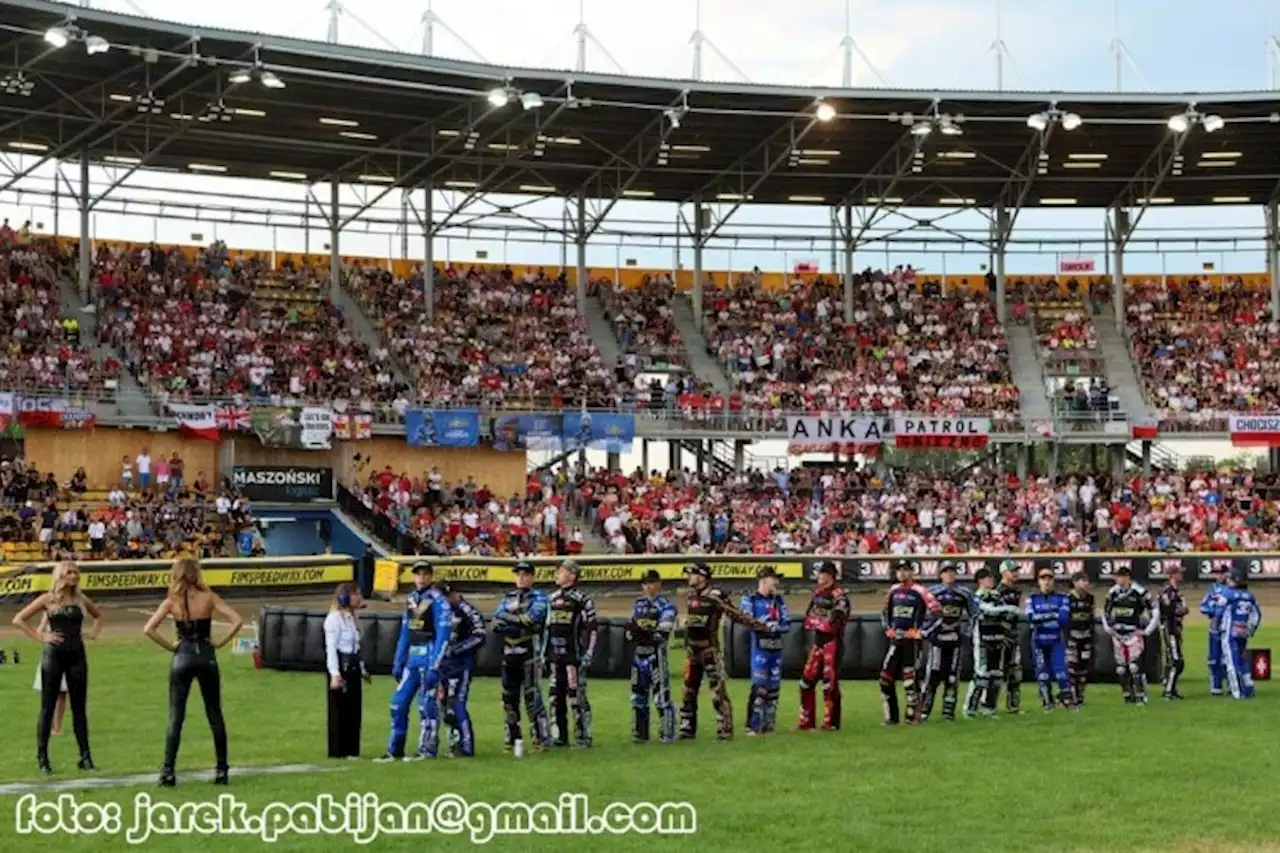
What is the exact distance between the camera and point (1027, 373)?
5516 cm

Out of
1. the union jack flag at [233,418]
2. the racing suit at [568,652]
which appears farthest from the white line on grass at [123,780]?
the union jack flag at [233,418]

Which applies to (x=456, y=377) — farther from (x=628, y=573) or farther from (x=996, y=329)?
(x=996, y=329)

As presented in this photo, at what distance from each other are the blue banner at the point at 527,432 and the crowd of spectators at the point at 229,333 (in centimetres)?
306

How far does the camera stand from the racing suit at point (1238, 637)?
70.2ft

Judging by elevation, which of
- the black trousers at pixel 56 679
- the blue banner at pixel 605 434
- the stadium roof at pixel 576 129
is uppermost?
the stadium roof at pixel 576 129

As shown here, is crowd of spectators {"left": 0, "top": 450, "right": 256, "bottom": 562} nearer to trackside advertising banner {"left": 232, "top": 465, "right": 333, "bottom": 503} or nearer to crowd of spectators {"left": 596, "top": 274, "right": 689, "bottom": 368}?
trackside advertising banner {"left": 232, "top": 465, "right": 333, "bottom": 503}

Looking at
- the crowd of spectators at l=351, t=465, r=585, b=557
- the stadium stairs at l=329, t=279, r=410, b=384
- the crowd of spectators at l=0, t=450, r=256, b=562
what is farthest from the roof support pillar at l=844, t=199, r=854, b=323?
the crowd of spectators at l=0, t=450, r=256, b=562

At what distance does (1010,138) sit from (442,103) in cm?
1674

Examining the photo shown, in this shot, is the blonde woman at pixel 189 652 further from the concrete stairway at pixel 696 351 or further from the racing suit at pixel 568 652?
the concrete stairway at pixel 696 351

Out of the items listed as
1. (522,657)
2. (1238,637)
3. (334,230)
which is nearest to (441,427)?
(334,230)

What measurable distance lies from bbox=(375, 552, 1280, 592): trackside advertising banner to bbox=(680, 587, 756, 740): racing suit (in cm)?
2253

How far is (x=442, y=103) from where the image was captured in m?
46.8

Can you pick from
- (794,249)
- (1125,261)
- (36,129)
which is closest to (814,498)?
(794,249)

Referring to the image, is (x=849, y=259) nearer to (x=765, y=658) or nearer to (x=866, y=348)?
(x=866, y=348)
